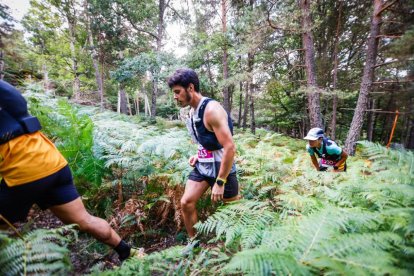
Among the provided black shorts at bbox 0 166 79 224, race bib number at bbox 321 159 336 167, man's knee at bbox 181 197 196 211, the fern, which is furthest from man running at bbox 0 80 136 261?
race bib number at bbox 321 159 336 167

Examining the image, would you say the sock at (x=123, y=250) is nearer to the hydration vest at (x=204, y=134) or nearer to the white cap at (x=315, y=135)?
the hydration vest at (x=204, y=134)

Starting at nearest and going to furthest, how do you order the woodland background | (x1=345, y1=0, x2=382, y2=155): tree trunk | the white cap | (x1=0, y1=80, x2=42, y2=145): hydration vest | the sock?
the woodland background, (x1=0, y1=80, x2=42, y2=145): hydration vest, the sock, the white cap, (x1=345, y1=0, x2=382, y2=155): tree trunk

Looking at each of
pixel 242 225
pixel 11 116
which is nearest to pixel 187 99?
pixel 242 225

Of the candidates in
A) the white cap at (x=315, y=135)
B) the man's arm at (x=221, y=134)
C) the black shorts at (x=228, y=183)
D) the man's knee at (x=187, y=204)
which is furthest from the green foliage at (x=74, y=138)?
the white cap at (x=315, y=135)

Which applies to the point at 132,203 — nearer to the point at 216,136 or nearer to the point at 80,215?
the point at 80,215

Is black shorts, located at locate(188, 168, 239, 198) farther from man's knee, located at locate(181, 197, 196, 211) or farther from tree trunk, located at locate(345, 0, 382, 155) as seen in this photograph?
tree trunk, located at locate(345, 0, 382, 155)

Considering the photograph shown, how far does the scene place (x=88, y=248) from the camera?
2.98m

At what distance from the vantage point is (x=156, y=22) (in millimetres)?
18766

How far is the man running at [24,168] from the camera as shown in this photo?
181cm

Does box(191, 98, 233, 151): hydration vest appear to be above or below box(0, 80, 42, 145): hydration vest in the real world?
below

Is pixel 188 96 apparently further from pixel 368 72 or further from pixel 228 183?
pixel 368 72

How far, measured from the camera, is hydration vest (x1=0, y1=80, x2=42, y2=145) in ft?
5.86

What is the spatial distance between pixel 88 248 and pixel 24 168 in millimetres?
1677

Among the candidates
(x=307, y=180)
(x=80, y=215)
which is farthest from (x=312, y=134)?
(x=80, y=215)
